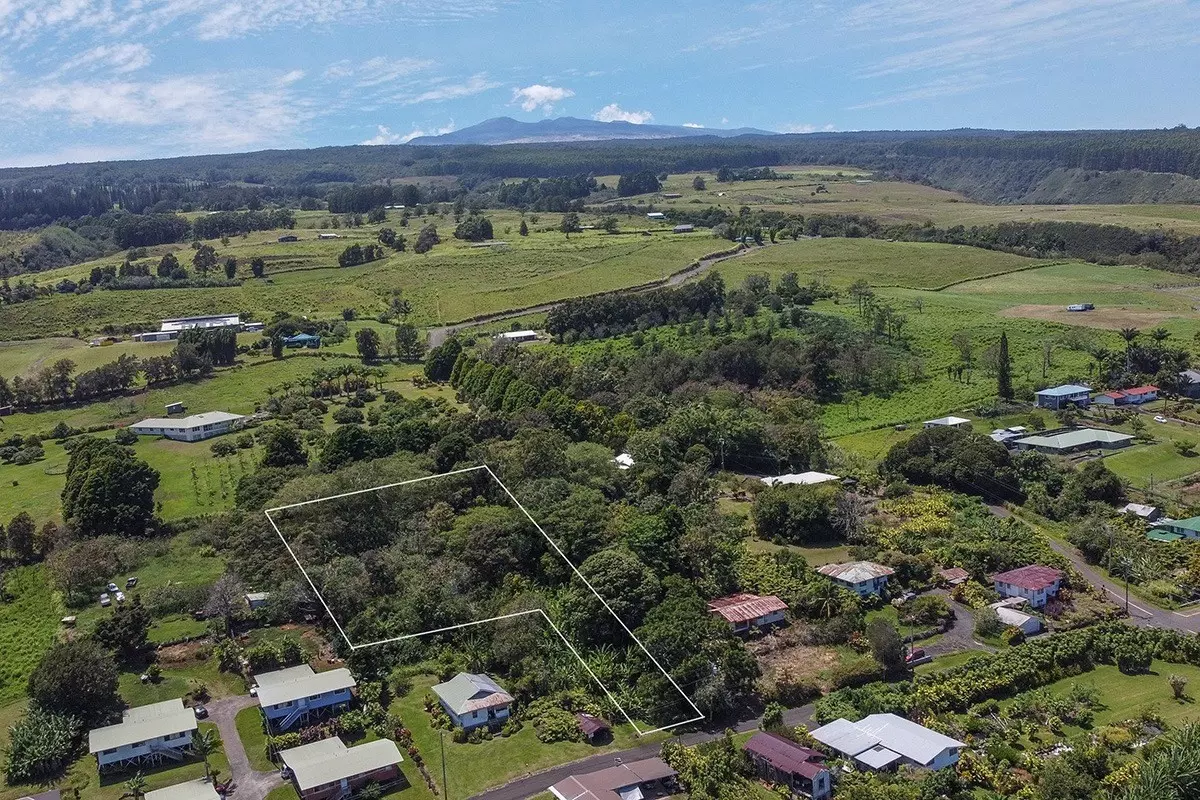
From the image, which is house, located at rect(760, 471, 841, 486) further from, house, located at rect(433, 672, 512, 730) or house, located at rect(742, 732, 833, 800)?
house, located at rect(433, 672, 512, 730)

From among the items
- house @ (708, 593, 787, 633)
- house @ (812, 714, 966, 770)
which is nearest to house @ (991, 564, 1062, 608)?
house @ (708, 593, 787, 633)

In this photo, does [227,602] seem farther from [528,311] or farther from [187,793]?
[528,311]

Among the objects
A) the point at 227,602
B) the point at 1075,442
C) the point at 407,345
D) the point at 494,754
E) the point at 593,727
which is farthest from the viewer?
the point at 407,345

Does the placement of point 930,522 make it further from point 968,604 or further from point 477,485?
point 477,485

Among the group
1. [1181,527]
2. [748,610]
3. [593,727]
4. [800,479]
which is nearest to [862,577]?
[748,610]

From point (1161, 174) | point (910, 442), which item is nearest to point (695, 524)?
point (910, 442)
